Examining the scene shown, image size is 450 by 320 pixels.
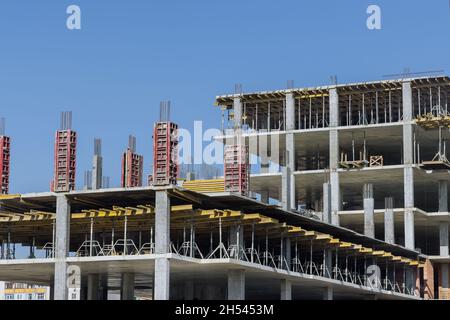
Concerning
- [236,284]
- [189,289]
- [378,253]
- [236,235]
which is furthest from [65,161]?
[378,253]

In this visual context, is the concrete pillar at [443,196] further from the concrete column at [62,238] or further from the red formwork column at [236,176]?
the concrete column at [62,238]

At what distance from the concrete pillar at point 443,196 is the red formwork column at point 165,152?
4507 centimetres

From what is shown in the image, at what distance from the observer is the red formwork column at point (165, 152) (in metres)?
51.9

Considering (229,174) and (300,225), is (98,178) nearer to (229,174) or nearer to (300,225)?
(229,174)

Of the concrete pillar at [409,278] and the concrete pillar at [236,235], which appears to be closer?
the concrete pillar at [236,235]

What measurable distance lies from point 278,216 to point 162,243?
42.7 feet

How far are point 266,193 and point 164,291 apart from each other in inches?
2047

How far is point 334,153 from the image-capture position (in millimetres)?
92812

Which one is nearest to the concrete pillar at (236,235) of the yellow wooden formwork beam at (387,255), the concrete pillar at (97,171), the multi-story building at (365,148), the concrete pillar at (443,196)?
the concrete pillar at (97,171)

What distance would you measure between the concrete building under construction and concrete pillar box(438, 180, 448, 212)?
0.12 metres

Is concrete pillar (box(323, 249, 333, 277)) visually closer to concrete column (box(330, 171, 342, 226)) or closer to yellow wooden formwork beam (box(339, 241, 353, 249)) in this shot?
yellow wooden formwork beam (box(339, 241, 353, 249))

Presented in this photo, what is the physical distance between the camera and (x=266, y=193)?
102m

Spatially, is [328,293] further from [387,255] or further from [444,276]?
[444,276]

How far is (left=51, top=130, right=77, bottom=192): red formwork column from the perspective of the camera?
179ft
